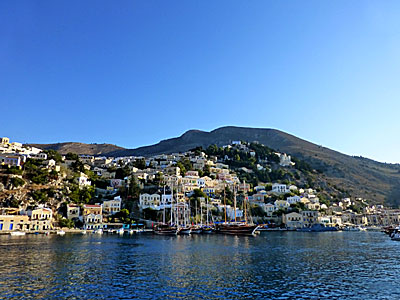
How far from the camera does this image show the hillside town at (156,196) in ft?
240

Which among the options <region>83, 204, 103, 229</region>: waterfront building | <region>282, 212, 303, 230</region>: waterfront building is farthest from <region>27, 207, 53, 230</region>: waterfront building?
<region>282, 212, 303, 230</region>: waterfront building

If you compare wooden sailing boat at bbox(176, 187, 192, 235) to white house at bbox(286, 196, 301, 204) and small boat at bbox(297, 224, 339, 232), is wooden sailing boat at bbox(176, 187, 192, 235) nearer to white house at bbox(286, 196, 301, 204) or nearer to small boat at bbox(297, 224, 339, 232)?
small boat at bbox(297, 224, 339, 232)

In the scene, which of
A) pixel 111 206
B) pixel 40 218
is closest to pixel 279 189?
pixel 111 206

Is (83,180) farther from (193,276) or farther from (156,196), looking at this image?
(193,276)

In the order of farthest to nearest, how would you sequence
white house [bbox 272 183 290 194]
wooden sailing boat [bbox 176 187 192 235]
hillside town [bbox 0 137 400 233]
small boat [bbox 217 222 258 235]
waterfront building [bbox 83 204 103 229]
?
white house [bbox 272 183 290 194]
waterfront building [bbox 83 204 103 229]
hillside town [bbox 0 137 400 233]
wooden sailing boat [bbox 176 187 192 235]
small boat [bbox 217 222 258 235]

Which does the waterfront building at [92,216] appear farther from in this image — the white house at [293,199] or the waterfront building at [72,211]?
the white house at [293,199]

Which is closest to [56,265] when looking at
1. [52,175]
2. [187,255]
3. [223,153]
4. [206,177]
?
[187,255]

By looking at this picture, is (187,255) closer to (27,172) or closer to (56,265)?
(56,265)

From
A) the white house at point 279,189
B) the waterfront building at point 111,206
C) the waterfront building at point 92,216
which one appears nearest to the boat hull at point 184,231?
the waterfront building at point 92,216

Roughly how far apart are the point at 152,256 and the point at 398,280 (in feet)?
69.3

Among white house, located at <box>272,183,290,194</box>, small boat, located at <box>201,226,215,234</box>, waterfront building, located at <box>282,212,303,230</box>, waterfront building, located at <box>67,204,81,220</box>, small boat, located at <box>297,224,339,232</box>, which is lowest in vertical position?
small boat, located at <box>297,224,339,232</box>

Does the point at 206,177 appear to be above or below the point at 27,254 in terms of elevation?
above

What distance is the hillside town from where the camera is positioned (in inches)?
2881

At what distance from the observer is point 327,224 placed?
327 feet
